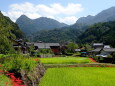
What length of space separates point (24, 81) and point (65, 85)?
3.14 meters

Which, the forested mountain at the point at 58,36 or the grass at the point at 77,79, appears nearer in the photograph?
the grass at the point at 77,79

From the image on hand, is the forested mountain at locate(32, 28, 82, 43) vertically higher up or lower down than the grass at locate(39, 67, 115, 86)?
higher up

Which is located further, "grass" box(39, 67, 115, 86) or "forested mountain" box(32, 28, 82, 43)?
"forested mountain" box(32, 28, 82, 43)

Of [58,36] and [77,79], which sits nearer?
[77,79]

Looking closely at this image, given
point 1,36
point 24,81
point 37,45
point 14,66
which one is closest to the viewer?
point 24,81

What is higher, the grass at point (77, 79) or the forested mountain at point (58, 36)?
the forested mountain at point (58, 36)

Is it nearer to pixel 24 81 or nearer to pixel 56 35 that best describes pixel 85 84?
pixel 24 81

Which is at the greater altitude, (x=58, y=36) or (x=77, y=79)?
(x=58, y=36)

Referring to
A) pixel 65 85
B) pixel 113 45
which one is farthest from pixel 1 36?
pixel 113 45

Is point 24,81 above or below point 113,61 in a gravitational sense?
above

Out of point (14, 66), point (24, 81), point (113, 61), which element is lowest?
point (113, 61)

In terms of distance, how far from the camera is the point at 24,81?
9383 millimetres

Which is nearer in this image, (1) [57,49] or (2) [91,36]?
(1) [57,49]

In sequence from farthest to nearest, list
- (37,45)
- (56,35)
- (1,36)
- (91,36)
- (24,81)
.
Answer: (56,35) < (91,36) < (37,45) < (1,36) < (24,81)
